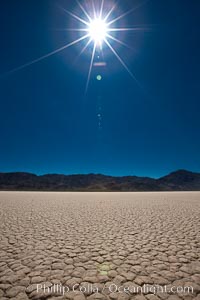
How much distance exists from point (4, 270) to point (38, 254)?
779mm

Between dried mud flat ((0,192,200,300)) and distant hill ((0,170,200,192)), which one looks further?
distant hill ((0,170,200,192))

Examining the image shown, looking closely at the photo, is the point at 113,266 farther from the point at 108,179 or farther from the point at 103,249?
the point at 108,179

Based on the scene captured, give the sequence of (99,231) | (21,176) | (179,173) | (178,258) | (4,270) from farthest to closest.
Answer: (179,173)
(21,176)
(99,231)
(178,258)
(4,270)

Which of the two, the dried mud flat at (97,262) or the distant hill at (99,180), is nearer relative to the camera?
the dried mud flat at (97,262)

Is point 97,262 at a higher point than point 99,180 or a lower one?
lower

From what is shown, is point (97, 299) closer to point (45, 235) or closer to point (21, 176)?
point (45, 235)

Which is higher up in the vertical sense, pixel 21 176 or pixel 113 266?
pixel 21 176

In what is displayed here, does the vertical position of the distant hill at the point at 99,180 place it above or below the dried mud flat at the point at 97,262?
above

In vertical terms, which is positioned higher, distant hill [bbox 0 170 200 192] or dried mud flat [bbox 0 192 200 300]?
distant hill [bbox 0 170 200 192]

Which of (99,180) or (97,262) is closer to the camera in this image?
(97,262)

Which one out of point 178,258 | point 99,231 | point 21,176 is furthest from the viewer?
point 21,176

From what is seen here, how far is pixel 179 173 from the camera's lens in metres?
147

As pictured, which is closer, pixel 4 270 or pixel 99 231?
pixel 4 270

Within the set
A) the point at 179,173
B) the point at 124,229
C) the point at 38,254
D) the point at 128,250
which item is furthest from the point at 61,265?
the point at 179,173
